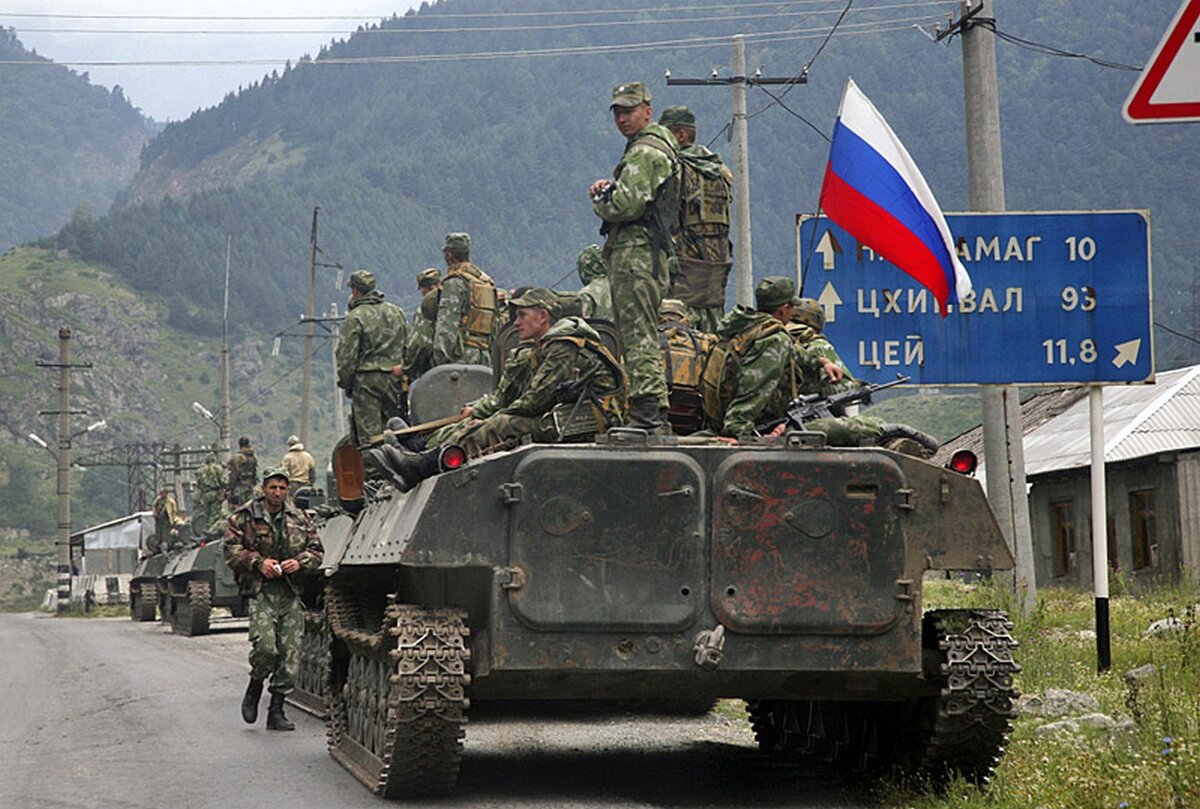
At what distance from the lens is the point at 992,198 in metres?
15.7

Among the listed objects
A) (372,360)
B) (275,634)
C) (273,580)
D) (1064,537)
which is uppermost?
(372,360)

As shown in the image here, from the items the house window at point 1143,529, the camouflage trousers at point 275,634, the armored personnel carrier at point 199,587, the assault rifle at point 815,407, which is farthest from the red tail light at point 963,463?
the house window at point 1143,529

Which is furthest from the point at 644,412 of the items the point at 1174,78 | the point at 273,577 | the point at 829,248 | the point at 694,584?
the point at 829,248

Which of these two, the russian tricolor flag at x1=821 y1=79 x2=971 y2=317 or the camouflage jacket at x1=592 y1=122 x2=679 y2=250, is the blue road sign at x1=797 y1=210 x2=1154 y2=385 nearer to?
the russian tricolor flag at x1=821 y1=79 x2=971 y2=317

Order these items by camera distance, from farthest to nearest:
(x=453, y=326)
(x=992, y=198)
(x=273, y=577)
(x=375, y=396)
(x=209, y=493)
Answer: (x=209, y=493), (x=992, y=198), (x=375, y=396), (x=453, y=326), (x=273, y=577)

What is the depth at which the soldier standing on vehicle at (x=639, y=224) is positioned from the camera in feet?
33.2

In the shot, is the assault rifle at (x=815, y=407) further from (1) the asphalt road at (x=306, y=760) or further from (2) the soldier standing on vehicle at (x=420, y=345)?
(2) the soldier standing on vehicle at (x=420, y=345)

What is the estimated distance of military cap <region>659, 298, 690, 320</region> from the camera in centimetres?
1104

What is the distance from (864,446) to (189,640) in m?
19.8

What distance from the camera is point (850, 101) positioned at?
477 inches

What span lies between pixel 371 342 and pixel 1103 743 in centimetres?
751

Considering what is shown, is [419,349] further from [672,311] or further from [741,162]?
[741,162]

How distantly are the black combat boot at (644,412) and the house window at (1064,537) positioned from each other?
2650 cm

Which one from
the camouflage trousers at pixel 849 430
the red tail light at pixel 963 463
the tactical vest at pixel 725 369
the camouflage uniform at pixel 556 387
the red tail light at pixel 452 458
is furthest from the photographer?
the tactical vest at pixel 725 369
